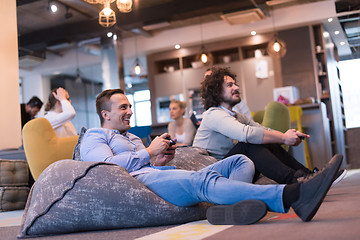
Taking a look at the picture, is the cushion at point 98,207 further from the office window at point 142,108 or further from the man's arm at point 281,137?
the office window at point 142,108

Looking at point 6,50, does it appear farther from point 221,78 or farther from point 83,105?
point 83,105

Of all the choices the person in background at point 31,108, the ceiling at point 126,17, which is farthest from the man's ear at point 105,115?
the ceiling at point 126,17

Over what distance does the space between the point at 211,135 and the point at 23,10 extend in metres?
6.60

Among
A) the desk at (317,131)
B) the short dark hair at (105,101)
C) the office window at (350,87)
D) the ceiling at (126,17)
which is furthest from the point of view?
the office window at (350,87)

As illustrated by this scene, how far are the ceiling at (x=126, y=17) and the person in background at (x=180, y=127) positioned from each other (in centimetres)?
297

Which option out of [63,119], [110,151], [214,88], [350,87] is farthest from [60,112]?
[350,87]

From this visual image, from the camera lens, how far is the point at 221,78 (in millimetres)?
3207

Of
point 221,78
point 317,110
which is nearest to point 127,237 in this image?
point 221,78

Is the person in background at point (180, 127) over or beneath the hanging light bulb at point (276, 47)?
beneath

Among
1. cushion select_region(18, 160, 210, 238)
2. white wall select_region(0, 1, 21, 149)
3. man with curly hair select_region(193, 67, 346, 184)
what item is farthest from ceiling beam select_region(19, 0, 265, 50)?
cushion select_region(18, 160, 210, 238)

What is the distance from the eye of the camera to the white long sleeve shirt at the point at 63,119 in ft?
13.9

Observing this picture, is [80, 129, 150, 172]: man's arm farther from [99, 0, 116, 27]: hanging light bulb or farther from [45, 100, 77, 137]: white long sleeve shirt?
[99, 0, 116, 27]: hanging light bulb

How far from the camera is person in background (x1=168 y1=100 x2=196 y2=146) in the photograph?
5.11 metres

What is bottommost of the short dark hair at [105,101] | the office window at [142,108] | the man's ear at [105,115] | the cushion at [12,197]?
the cushion at [12,197]
